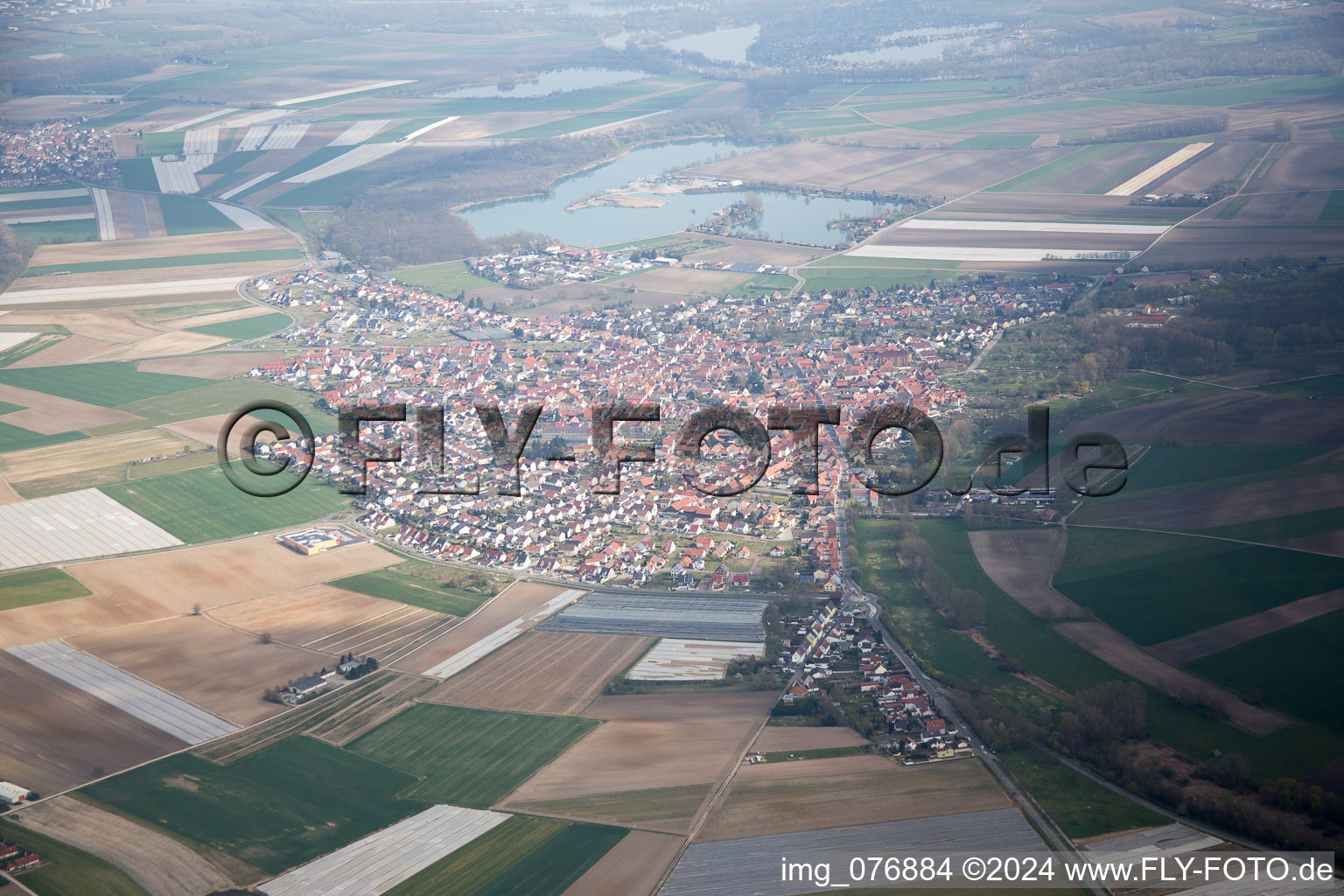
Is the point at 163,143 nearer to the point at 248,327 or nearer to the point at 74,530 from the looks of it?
the point at 248,327

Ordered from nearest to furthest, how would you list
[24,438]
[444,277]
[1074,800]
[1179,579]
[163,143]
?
1. [1074,800]
2. [1179,579]
3. [24,438]
4. [444,277]
5. [163,143]

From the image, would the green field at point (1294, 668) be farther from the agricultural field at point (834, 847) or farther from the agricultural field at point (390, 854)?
the agricultural field at point (390, 854)

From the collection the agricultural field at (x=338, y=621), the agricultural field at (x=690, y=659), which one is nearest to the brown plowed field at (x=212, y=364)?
the agricultural field at (x=338, y=621)

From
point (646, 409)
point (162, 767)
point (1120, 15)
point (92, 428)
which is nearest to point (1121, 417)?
point (646, 409)

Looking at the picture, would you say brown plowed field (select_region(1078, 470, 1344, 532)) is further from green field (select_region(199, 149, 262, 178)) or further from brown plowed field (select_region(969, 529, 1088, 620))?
green field (select_region(199, 149, 262, 178))

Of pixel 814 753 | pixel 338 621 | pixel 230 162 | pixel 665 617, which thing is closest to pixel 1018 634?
pixel 814 753

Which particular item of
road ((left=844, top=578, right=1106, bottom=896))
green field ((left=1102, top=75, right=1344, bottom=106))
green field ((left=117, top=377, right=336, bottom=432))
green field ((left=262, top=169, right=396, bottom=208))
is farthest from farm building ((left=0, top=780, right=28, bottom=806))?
green field ((left=1102, top=75, right=1344, bottom=106))

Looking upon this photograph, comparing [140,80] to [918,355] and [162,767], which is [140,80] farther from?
[162,767]
